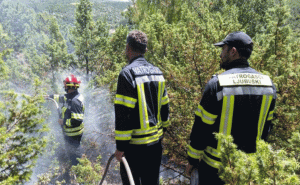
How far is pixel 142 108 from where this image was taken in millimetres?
2158

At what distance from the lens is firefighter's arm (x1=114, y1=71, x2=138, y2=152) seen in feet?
6.87

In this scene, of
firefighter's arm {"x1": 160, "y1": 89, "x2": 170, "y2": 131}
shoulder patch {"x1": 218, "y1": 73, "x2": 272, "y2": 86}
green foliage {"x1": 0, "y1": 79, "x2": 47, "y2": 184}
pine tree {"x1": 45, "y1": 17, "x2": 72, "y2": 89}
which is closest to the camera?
shoulder patch {"x1": 218, "y1": 73, "x2": 272, "y2": 86}

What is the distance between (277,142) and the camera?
2621mm

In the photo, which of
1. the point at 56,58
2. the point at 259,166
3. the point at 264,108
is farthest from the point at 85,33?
the point at 259,166

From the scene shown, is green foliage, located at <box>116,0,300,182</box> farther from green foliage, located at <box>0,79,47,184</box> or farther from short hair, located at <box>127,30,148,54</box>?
green foliage, located at <box>0,79,47,184</box>

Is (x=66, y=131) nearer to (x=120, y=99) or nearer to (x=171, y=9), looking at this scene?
(x=120, y=99)

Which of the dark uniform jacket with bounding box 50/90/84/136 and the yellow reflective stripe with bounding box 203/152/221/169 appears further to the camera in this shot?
the dark uniform jacket with bounding box 50/90/84/136

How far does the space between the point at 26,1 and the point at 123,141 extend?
9415cm

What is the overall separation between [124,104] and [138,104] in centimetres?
16

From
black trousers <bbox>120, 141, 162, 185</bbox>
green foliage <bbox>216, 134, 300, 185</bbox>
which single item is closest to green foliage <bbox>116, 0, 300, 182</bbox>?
black trousers <bbox>120, 141, 162, 185</bbox>

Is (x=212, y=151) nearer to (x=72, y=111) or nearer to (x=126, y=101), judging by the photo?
(x=126, y=101)

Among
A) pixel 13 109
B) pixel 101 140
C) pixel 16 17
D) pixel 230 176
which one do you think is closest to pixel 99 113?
pixel 101 140

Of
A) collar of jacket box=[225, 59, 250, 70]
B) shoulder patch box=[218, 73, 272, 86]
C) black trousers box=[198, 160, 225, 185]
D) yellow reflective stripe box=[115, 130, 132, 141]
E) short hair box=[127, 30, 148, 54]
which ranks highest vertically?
short hair box=[127, 30, 148, 54]

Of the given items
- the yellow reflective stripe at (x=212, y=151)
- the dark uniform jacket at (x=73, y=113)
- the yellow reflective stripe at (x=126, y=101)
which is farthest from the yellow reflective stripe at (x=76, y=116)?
the yellow reflective stripe at (x=212, y=151)
